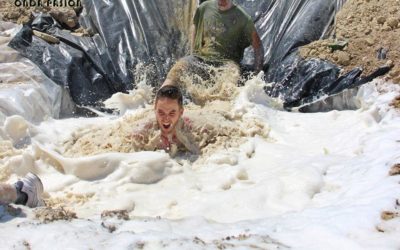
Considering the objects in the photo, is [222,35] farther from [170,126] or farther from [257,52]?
[170,126]

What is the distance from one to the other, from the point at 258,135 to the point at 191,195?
119 cm

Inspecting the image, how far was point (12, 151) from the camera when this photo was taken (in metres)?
3.84

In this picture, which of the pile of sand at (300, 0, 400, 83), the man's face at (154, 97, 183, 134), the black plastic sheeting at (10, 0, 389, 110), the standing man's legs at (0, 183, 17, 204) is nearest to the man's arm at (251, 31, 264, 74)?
the black plastic sheeting at (10, 0, 389, 110)

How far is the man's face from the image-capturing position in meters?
3.78

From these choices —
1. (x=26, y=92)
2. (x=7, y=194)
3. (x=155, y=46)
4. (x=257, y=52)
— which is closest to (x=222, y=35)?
(x=257, y=52)

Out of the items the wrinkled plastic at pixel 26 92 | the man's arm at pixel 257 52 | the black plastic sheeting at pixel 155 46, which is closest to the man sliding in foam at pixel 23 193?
the wrinkled plastic at pixel 26 92

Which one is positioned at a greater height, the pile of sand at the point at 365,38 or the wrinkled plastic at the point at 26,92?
the pile of sand at the point at 365,38

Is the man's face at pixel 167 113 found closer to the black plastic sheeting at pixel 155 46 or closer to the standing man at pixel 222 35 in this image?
the black plastic sheeting at pixel 155 46

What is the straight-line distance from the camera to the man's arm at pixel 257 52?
5.52 m

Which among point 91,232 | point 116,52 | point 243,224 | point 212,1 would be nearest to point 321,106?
point 212,1

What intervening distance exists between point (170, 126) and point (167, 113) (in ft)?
0.35

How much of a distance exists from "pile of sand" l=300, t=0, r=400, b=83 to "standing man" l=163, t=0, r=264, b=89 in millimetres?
625

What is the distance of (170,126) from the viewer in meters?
3.87

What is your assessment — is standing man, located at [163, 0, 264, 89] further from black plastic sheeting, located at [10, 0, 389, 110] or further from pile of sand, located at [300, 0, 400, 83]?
pile of sand, located at [300, 0, 400, 83]
